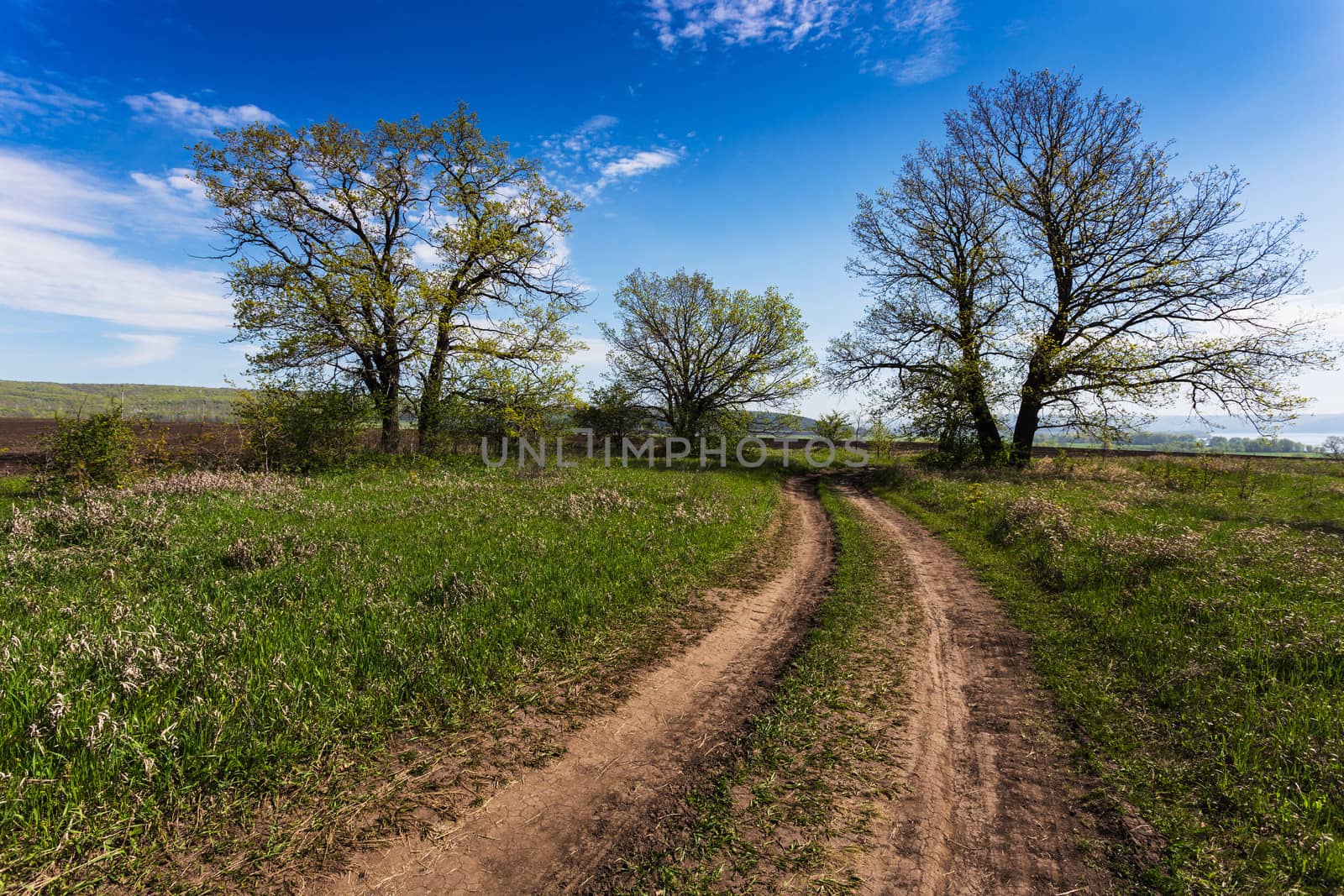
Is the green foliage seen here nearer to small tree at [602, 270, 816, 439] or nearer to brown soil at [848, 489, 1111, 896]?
small tree at [602, 270, 816, 439]

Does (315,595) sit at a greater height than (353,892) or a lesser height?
greater

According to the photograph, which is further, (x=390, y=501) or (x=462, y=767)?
(x=390, y=501)

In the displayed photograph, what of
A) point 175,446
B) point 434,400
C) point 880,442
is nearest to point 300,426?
point 175,446

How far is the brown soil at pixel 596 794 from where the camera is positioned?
2932 mm

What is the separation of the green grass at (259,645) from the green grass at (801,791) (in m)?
1.78

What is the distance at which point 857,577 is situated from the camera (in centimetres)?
892

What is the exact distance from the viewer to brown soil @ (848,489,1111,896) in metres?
3.04

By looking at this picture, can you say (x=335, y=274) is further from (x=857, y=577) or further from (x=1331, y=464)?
(x=1331, y=464)

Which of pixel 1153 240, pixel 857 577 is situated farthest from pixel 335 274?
pixel 1153 240

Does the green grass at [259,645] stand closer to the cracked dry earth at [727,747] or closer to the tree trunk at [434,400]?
the cracked dry earth at [727,747]

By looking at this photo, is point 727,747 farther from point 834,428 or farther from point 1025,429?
point 834,428

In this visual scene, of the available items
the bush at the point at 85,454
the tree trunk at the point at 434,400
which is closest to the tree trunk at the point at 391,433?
the tree trunk at the point at 434,400

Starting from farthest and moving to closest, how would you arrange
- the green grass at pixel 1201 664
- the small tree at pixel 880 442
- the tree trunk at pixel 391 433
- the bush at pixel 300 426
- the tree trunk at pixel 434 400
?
the small tree at pixel 880 442
the tree trunk at pixel 434 400
the tree trunk at pixel 391 433
the bush at pixel 300 426
the green grass at pixel 1201 664

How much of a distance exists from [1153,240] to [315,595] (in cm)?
3156
